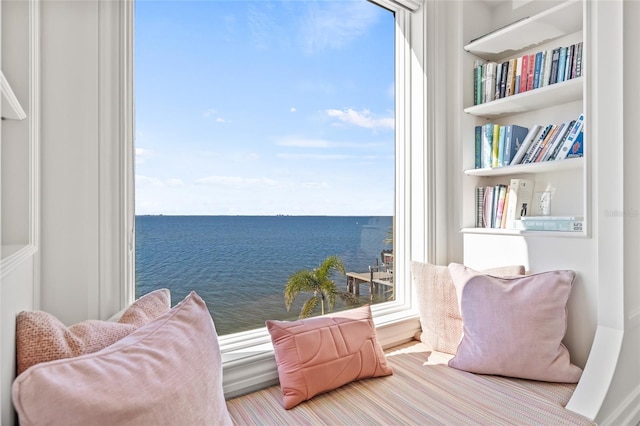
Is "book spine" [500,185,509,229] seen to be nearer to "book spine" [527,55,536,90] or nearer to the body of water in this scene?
"book spine" [527,55,536,90]

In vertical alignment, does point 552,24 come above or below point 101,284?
above

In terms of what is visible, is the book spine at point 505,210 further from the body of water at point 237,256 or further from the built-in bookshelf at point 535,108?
the body of water at point 237,256

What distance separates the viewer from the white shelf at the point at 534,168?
1588 millimetres

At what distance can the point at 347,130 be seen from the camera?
189 centimetres

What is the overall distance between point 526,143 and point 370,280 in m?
1.02

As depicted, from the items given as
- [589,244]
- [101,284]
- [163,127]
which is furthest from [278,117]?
[589,244]

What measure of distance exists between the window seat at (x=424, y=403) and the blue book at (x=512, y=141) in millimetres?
1019

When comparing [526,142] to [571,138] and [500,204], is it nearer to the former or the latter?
[571,138]

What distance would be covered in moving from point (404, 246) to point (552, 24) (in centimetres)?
127

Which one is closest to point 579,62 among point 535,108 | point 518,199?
point 535,108

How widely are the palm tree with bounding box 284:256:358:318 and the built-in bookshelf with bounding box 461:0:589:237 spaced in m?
0.73

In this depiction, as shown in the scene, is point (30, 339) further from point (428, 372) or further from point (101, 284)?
point (428, 372)

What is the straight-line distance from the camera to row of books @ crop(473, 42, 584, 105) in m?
1.64

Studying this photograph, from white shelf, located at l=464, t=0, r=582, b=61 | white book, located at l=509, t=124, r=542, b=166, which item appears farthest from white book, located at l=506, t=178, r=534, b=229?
white shelf, located at l=464, t=0, r=582, b=61
